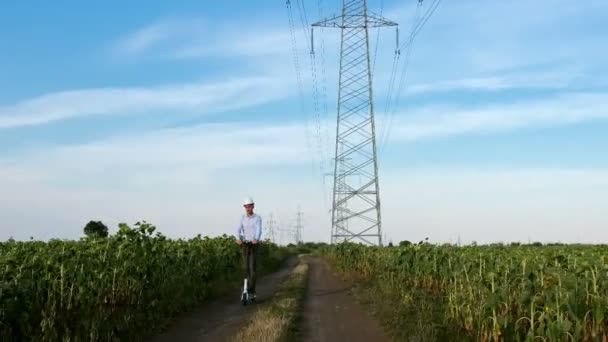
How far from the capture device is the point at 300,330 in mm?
13742

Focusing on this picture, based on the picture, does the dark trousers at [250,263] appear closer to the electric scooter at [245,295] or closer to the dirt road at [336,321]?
the electric scooter at [245,295]

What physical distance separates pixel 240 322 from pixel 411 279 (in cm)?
993

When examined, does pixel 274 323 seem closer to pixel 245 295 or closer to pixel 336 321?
pixel 336 321

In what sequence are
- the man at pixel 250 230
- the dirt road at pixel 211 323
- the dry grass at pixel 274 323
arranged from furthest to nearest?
the man at pixel 250 230, the dirt road at pixel 211 323, the dry grass at pixel 274 323

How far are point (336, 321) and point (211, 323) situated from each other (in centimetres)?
288

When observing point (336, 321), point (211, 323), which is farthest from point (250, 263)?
point (336, 321)

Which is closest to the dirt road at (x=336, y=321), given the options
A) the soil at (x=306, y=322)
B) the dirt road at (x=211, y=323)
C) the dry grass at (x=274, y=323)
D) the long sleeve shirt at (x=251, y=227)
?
the soil at (x=306, y=322)

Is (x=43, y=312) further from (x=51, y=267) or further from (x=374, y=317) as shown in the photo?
(x=374, y=317)

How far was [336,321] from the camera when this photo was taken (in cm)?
1545

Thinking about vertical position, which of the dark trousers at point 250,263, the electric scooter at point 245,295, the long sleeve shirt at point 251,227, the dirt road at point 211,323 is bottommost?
the dirt road at point 211,323

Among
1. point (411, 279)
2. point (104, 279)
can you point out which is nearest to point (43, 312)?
point (104, 279)

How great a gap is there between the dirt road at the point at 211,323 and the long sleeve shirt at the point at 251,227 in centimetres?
188

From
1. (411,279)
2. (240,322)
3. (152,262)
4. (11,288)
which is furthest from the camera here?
(411,279)

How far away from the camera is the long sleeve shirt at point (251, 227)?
17.8 m
